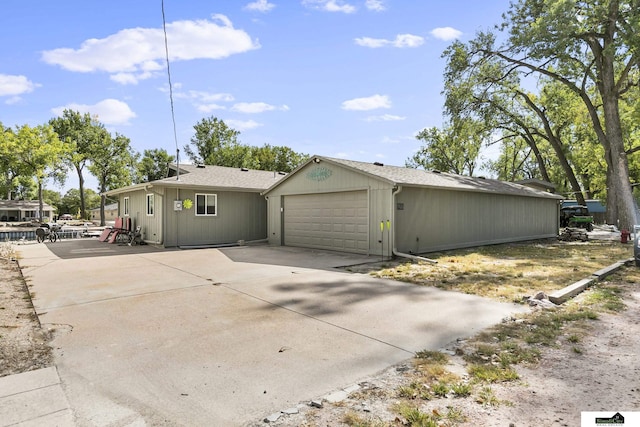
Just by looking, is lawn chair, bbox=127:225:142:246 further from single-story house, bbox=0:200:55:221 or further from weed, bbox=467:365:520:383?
single-story house, bbox=0:200:55:221

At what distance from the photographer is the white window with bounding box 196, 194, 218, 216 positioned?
1489 cm

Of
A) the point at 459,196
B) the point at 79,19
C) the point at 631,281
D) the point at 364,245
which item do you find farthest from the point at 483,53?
the point at 79,19

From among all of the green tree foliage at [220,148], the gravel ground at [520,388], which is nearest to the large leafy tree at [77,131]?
the green tree foliage at [220,148]

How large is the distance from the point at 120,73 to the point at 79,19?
12.1 feet

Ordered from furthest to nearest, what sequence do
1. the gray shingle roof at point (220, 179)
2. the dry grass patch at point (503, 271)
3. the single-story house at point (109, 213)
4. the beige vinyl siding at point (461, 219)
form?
the single-story house at point (109, 213)
the gray shingle roof at point (220, 179)
the beige vinyl siding at point (461, 219)
the dry grass patch at point (503, 271)

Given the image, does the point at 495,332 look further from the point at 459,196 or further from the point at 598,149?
the point at 598,149

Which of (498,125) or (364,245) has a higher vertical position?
(498,125)

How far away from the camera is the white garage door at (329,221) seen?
11.6 meters

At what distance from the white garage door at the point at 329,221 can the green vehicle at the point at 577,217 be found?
1890 cm

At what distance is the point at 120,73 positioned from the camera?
475 inches

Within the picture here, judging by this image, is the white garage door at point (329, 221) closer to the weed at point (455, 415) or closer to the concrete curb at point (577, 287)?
the concrete curb at point (577, 287)

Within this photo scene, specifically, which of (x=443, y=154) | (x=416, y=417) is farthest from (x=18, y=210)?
(x=416, y=417)

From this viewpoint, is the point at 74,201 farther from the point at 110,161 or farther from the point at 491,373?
the point at 491,373

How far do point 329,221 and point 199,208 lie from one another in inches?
228
